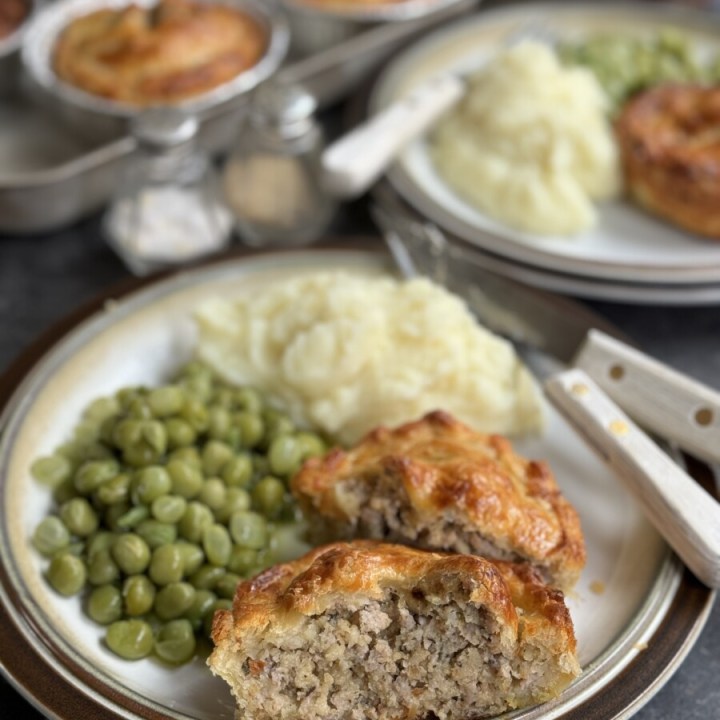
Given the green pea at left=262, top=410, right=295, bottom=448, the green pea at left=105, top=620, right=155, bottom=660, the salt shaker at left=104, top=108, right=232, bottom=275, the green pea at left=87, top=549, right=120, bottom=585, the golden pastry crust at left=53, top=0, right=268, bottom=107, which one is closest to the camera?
the green pea at left=105, top=620, right=155, bottom=660

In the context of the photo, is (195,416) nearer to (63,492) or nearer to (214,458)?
(214,458)

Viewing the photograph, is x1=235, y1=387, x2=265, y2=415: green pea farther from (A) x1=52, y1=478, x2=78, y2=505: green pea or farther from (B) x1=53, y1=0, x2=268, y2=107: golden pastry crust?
(B) x1=53, y1=0, x2=268, y2=107: golden pastry crust

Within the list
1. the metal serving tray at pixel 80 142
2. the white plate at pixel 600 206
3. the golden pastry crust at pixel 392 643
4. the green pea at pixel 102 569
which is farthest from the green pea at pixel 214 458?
the metal serving tray at pixel 80 142

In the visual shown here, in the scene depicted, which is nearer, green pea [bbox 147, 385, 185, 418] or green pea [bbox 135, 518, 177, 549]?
green pea [bbox 135, 518, 177, 549]

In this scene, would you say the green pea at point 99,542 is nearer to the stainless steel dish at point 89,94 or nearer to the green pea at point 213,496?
the green pea at point 213,496

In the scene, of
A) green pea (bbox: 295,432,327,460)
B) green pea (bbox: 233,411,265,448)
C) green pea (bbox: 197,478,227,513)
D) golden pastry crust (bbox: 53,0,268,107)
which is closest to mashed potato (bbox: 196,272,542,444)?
green pea (bbox: 295,432,327,460)

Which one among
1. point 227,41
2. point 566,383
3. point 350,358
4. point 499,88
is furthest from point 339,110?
point 566,383

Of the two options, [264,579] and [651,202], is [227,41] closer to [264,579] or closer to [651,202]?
[651,202]
